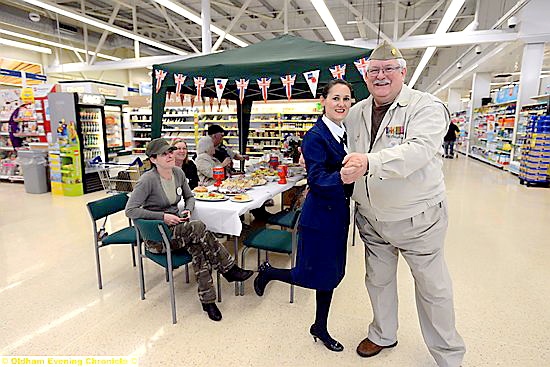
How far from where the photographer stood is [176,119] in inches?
510

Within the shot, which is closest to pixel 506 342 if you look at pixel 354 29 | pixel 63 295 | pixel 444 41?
pixel 63 295

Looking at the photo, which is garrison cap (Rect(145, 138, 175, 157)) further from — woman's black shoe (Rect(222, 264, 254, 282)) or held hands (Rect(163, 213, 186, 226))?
woman's black shoe (Rect(222, 264, 254, 282))

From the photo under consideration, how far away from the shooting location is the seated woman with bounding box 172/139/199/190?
392cm

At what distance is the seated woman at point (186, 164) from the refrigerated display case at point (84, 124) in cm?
419

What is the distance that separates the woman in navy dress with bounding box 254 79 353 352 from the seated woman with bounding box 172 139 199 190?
7.34 feet

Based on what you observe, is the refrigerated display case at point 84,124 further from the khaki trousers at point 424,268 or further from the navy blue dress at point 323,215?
the khaki trousers at point 424,268

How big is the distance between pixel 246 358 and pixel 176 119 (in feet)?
38.7

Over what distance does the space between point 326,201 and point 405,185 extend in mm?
434

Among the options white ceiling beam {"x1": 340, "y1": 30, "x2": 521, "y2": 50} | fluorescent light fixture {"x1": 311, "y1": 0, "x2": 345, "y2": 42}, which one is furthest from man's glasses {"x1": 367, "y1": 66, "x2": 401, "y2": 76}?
white ceiling beam {"x1": 340, "y1": 30, "x2": 521, "y2": 50}

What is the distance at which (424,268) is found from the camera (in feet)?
6.42

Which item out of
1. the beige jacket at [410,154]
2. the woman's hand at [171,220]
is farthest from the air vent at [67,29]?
the beige jacket at [410,154]

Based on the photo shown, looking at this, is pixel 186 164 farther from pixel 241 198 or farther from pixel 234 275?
pixel 234 275

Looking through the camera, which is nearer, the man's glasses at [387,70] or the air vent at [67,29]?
the man's glasses at [387,70]

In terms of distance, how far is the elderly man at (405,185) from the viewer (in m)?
1.71
